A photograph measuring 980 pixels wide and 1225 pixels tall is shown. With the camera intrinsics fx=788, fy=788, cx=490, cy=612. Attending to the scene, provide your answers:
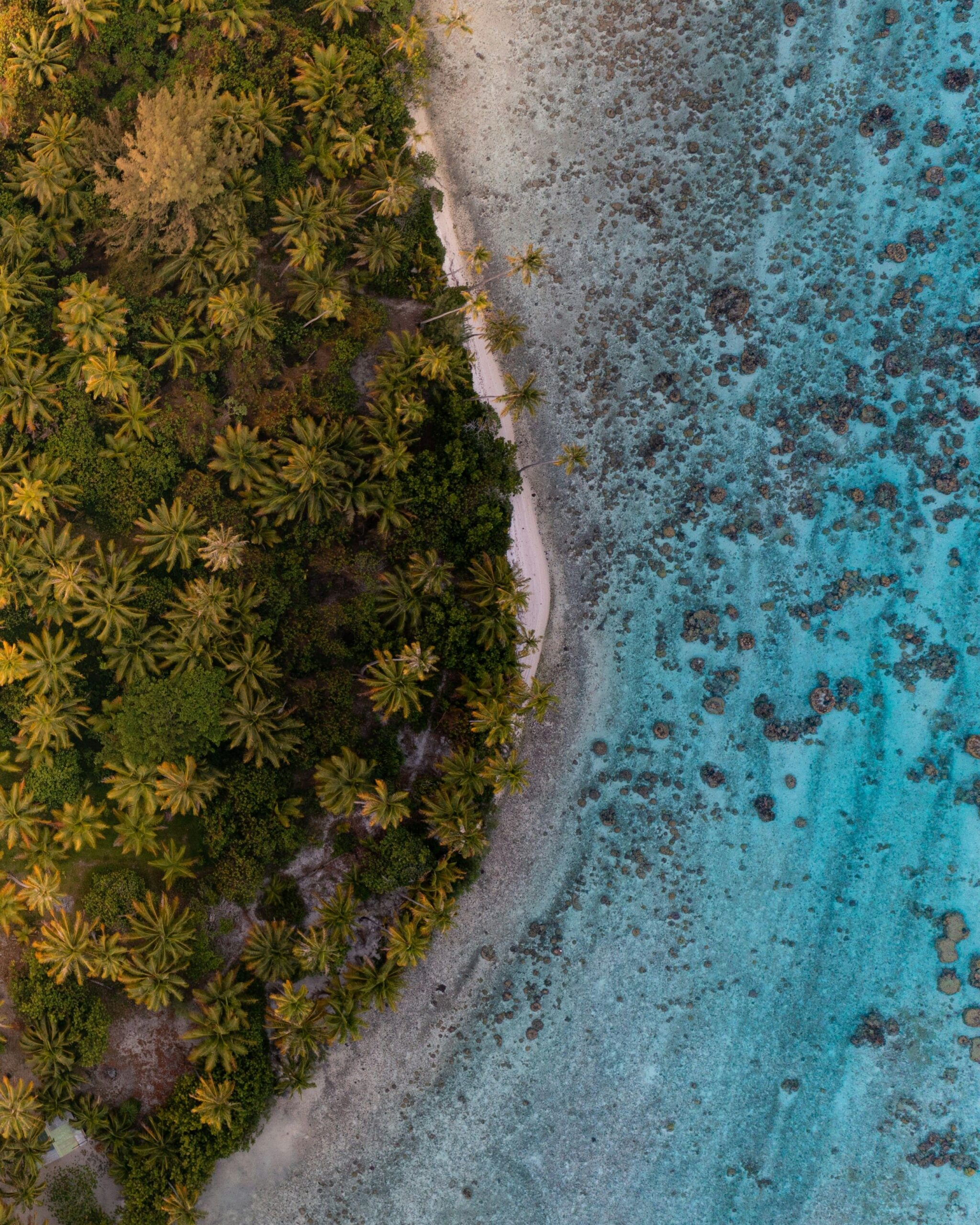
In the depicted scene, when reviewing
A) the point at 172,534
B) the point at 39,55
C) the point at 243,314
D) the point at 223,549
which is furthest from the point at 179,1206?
the point at 39,55

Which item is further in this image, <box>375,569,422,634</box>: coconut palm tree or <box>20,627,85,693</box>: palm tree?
<box>375,569,422,634</box>: coconut palm tree

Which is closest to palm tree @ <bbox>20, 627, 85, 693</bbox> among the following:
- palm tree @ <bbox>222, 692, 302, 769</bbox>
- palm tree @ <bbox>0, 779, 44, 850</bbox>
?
palm tree @ <bbox>0, 779, 44, 850</bbox>

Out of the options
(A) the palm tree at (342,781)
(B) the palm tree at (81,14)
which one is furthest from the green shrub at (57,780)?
(B) the palm tree at (81,14)

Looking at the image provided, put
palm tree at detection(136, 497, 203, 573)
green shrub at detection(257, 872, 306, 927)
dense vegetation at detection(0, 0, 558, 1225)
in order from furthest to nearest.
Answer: green shrub at detection(257, 872, 306, 927)
palm tree at detection(136, 497, 203, 573)
dense vegetation at detection(0, 0, 558, 1225)

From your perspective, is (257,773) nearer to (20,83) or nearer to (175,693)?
(175,693)

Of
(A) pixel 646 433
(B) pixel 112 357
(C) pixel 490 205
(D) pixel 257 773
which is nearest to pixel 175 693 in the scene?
(D) pixel 257 773

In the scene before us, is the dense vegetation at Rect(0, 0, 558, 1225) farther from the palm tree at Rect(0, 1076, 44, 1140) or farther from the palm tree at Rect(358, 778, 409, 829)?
the palm tree at Rect(358, 778, 409, 829)
